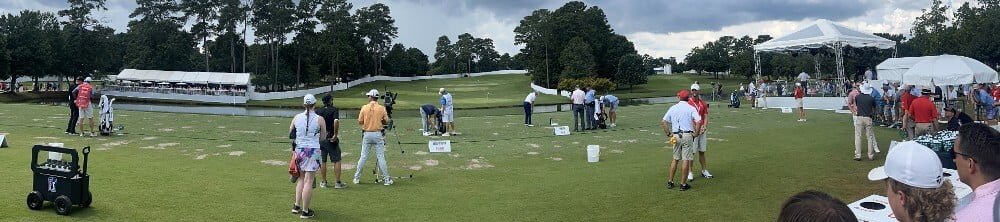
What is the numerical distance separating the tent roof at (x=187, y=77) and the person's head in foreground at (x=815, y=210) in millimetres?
69999

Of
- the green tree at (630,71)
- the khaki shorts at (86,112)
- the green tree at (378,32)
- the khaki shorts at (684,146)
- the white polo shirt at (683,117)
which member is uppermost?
the green tree at (378,32)

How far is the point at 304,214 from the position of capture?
8.27 m

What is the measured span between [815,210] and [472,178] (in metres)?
9.40

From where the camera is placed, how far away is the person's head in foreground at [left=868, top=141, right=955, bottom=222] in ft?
9.64

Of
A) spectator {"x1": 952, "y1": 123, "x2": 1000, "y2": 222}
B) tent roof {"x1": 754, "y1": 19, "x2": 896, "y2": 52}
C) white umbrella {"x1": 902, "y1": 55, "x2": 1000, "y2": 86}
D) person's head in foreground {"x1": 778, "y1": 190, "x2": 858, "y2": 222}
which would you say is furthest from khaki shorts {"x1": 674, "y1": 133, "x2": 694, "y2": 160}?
tent roof {"x1": 754, "y1": 19, "x2": 896, "y2": 52}

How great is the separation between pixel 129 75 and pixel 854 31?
68.4 metres

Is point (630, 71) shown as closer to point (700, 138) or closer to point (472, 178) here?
point (700, 138)

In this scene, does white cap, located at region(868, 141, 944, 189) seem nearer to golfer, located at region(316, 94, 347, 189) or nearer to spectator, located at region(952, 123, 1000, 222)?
spectator, located at region(952, 123, 1000, 222)

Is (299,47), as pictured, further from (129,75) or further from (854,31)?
(854,31)

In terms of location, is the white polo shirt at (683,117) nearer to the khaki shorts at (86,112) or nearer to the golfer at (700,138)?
the golfer at (700,138)

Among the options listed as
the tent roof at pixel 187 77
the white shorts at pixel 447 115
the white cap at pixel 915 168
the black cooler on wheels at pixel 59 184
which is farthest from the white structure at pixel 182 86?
the white cap at pixel 915 168

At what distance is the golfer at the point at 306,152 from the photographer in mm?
8164

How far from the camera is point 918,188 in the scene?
9.73 feet

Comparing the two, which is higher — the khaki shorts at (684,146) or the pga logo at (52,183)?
the khaki shorts at (684,146)
